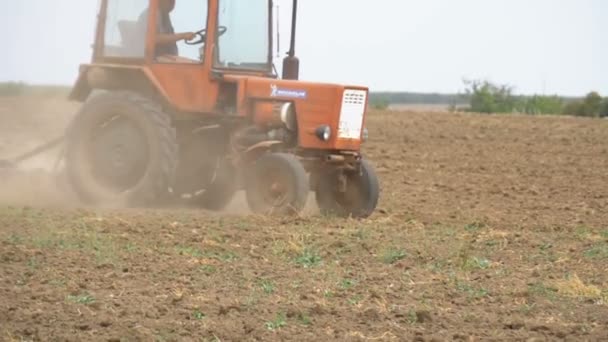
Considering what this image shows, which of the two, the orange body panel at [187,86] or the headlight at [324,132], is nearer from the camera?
the headlight at [324,132]

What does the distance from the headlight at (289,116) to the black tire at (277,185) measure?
19.4 inches

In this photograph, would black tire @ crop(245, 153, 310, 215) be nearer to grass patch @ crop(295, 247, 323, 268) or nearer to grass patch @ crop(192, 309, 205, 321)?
grass patch @ crop(295, 247, 323, 268)

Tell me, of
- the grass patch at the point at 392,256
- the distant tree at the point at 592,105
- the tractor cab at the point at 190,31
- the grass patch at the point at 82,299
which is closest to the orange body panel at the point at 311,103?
the tractor cab at the point at 190,31

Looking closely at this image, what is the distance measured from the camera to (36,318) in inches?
323

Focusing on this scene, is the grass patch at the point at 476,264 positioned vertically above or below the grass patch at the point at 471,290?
below

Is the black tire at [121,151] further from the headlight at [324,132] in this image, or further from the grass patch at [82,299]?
the grass patch at [82,299]

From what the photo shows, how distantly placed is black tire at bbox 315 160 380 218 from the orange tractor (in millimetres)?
13

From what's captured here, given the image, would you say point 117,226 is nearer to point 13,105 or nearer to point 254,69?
point 254,69

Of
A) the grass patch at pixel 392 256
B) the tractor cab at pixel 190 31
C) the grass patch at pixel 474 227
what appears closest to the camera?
the grass patch at pixel 392 256

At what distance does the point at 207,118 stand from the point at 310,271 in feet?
14.2

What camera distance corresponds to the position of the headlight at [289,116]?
14.2 meters

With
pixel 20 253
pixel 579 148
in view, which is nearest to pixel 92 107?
pixel 20 253

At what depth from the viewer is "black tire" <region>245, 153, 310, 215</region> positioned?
13.6 m

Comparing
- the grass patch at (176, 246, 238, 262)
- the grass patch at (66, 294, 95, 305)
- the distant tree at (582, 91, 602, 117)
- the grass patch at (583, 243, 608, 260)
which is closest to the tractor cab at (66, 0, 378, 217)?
the grass patch at (176, 246, 238, 262)
